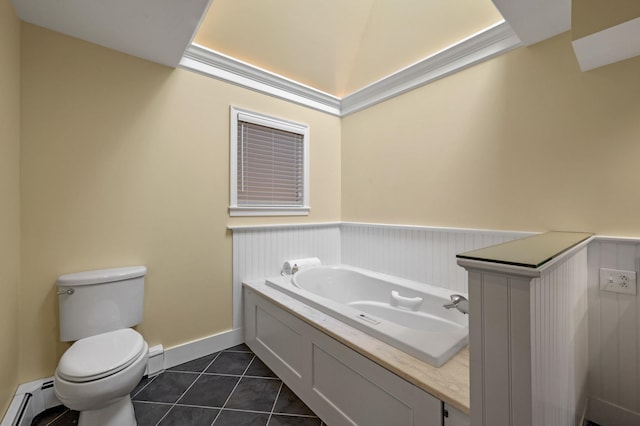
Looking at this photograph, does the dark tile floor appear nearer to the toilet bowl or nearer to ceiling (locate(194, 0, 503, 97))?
the toilet bowl

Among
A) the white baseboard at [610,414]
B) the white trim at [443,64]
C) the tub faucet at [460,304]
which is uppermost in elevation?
the white trim at [443,64]

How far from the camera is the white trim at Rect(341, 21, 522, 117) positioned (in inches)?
71.3

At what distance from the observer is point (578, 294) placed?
52.2 inches

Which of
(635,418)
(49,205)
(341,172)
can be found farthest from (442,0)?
(49,205)

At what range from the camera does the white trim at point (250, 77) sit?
208 cm

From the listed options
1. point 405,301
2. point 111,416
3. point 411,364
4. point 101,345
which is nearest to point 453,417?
point 411,364

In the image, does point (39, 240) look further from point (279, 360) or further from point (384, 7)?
point (384, 7)

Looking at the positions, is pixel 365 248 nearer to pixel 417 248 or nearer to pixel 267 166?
pixel 417 248

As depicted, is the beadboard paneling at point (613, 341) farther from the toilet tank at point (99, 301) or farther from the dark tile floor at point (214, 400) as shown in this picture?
the toilet tank at point (99, 301)

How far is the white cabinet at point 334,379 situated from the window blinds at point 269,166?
0.92 metres

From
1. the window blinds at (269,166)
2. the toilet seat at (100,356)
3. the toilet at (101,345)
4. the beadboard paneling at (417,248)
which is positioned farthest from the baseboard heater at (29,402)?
the beadboard paneling at (417,248)

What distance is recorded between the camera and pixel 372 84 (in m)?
2.59

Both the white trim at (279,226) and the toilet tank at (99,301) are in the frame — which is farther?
the white trim at (279,226)

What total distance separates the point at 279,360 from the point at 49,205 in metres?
1.74
